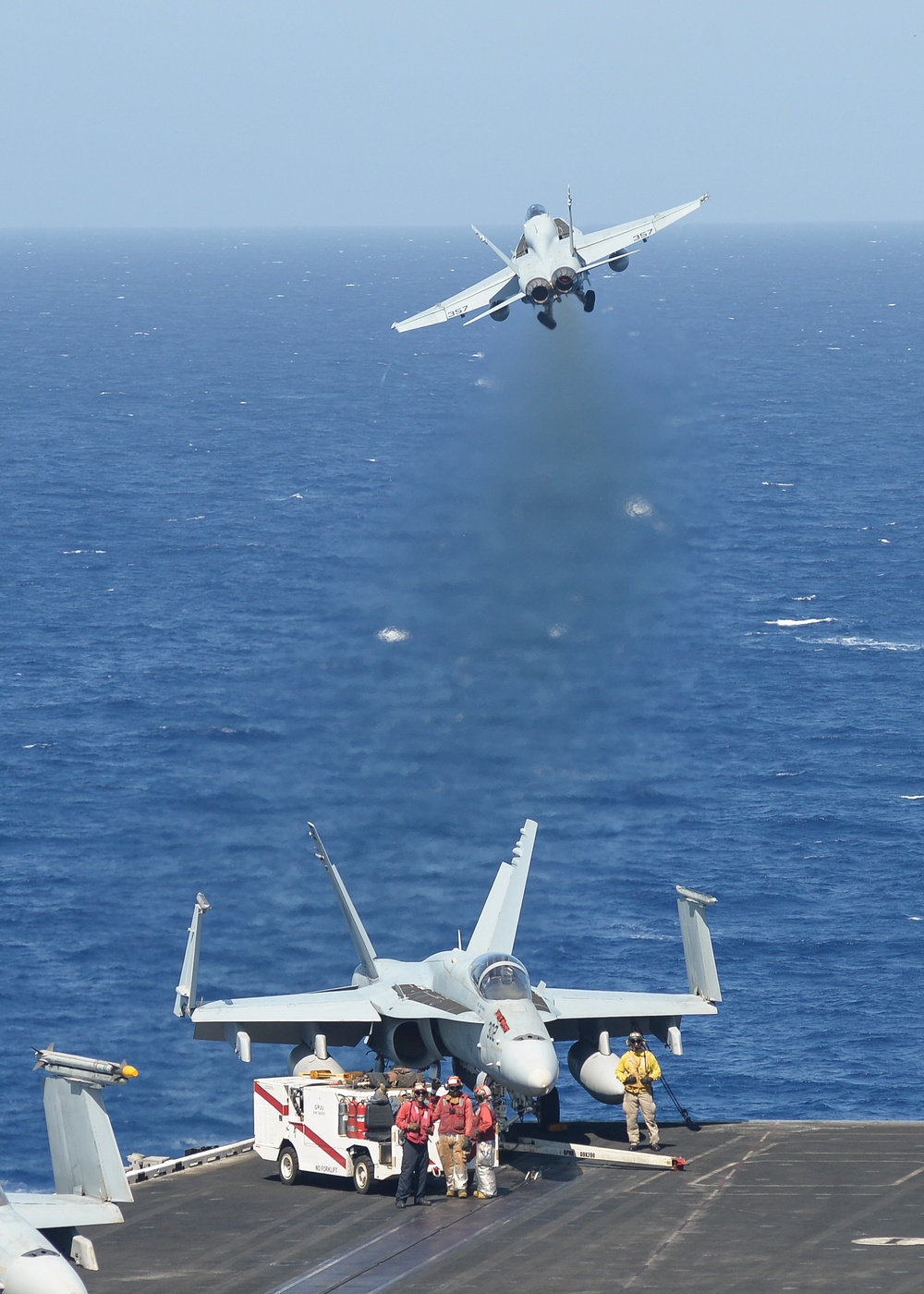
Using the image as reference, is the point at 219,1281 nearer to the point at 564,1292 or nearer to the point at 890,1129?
the point at 564,1292

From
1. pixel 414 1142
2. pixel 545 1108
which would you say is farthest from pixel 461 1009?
pixel 414 1142

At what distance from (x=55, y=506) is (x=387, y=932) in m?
92.0

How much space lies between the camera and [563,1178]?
143ft

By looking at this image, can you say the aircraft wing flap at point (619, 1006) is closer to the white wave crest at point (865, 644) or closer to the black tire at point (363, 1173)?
the black tire at point (363, 1173)

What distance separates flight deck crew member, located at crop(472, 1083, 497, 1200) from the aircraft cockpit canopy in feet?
10.7

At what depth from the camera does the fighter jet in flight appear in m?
29.5

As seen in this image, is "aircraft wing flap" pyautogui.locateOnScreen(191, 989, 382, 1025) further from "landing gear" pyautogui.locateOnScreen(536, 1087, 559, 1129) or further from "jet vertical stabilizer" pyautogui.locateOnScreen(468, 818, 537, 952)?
"landing gear" pyautogui.locateOnScreen(536, 1087, 559, 1129)

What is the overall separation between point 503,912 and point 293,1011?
6.14m

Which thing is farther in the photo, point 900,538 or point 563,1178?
point 900,538

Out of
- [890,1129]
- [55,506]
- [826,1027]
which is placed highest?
[55,506]

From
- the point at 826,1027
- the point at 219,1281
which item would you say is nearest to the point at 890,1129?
the point at 219,1281

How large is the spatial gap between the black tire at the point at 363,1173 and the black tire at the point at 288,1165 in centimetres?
175

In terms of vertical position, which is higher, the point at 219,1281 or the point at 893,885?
the point at 219,1281

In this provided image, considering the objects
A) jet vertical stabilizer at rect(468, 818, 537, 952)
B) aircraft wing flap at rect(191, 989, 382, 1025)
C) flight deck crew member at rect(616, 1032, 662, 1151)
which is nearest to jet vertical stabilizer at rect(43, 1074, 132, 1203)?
flight deck crew member at rect(616, 1032, 662, 1151)
